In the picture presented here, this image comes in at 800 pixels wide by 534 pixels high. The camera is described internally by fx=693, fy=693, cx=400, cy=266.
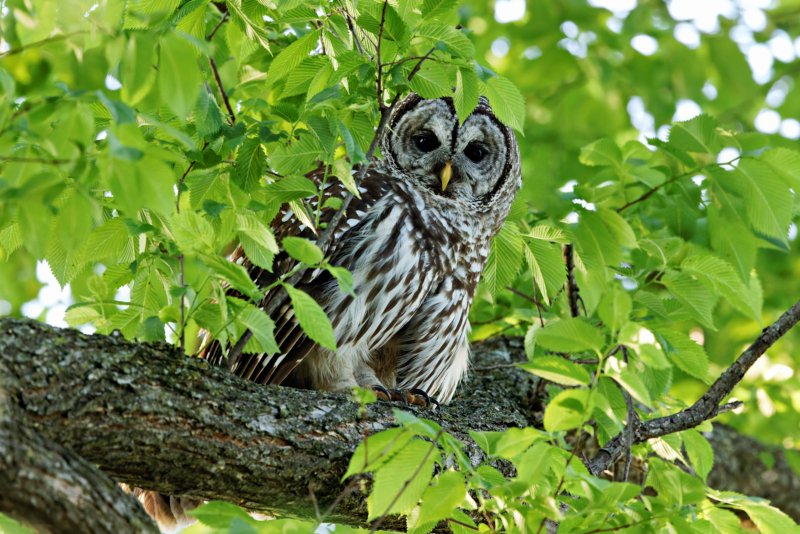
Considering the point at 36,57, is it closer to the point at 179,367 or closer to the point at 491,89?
the point at 179,367

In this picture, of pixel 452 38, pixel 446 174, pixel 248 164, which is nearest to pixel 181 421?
pixel 248 164

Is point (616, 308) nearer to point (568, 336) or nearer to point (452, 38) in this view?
point (568, 336)

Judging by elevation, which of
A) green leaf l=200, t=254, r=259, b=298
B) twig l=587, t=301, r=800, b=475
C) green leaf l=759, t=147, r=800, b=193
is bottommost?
twig l=587, t=301, r=800, b=475

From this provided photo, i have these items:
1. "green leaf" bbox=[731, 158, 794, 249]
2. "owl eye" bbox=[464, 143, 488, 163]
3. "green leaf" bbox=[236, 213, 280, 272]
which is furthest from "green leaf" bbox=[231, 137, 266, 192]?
"owl eye" bbox=[464, 143, 488, 163]

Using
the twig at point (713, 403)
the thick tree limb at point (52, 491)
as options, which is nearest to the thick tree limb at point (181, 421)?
the thick tree limb at point (52, 491)

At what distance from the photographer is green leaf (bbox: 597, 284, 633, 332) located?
4.97 ft

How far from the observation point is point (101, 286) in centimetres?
203

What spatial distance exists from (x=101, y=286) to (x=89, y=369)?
0.37 meters

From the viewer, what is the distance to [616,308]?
1.51 m

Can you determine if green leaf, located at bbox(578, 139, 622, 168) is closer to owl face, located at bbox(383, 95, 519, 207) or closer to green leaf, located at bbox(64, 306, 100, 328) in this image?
owl face, located at bbox(383, 95, 519, 207)

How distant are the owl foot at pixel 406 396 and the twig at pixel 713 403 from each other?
75 cm

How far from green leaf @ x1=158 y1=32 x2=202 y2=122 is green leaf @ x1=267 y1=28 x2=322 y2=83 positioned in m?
0.87

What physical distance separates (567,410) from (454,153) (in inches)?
83.2

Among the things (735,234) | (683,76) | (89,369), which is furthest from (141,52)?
(683,76)
